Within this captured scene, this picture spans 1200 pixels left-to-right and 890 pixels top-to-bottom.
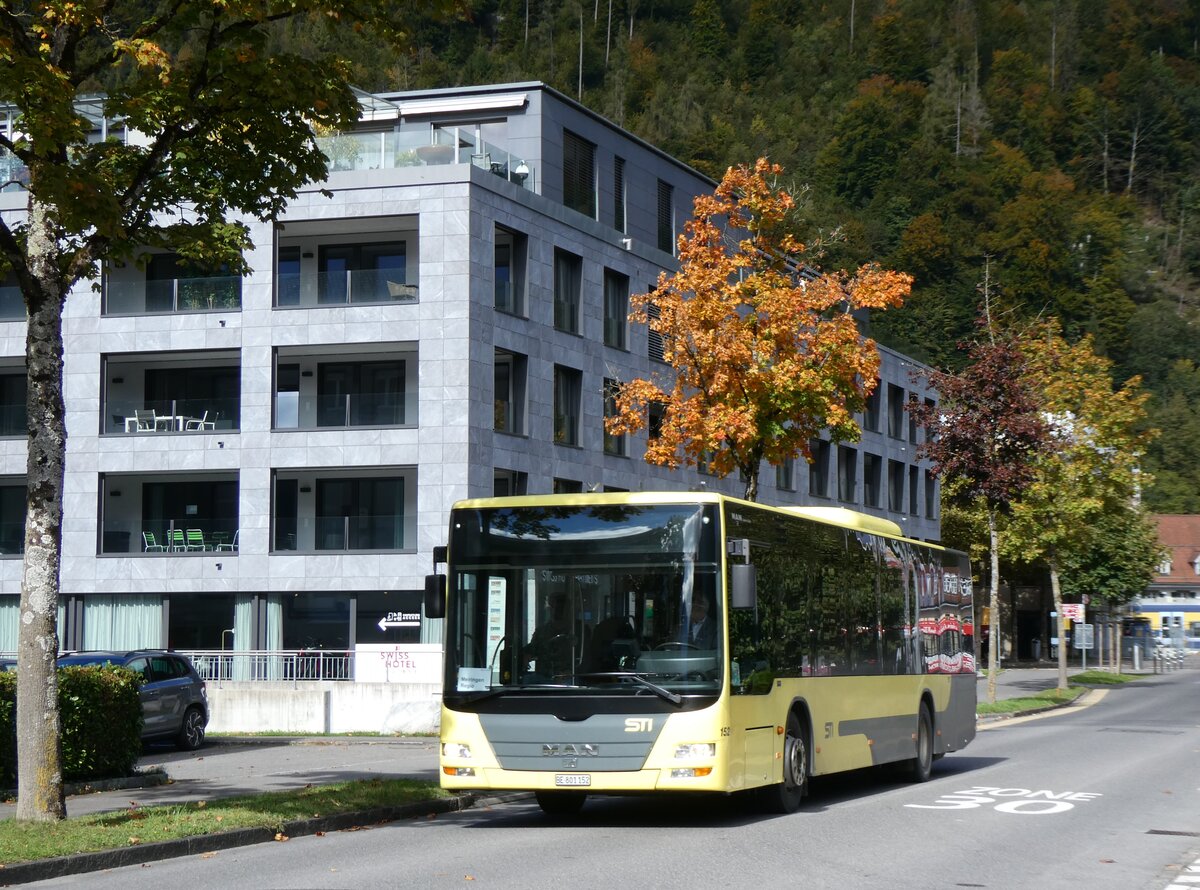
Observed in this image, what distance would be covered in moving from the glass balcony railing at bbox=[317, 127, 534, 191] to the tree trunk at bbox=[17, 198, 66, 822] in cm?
2762

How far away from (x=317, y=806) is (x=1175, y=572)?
424 ft

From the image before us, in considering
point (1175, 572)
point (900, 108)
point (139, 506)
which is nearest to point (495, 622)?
point (139, 506)

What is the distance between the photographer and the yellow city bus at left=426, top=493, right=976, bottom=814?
46.2 feet

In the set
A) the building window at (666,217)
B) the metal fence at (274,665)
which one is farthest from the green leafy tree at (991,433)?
the metal fence at (274,665)

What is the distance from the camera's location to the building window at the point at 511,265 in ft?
140

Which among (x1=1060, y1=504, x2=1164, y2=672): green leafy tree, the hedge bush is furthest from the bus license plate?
(x1=1060, y1=504, x2=1164, y2=672): green leafy tree

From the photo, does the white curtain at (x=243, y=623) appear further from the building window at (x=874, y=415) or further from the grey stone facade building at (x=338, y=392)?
the building window at (x=874, y=415)

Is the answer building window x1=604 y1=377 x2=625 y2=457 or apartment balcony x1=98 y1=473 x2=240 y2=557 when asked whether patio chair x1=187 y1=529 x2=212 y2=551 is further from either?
building window x1=604 y1=377 x2=625 y2=457

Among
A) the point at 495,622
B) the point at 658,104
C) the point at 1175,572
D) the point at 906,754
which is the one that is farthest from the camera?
the point at 658,104

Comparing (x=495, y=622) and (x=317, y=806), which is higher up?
(x=495, y=622)

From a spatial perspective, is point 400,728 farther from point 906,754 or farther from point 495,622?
point 495,622

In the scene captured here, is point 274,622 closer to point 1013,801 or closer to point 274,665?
point 274,665

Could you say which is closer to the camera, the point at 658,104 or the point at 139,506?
the point at 139,506

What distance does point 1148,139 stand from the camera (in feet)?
539
